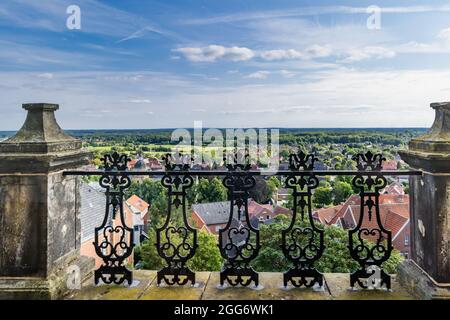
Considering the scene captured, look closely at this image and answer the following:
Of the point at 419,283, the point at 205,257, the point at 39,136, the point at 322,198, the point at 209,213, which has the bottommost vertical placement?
the point at 209,213


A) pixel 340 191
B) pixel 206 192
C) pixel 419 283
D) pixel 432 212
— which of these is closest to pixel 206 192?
pixel 206 192

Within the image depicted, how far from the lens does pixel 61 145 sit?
328 cm

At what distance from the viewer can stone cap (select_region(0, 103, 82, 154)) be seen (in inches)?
121

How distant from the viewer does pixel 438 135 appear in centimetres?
299

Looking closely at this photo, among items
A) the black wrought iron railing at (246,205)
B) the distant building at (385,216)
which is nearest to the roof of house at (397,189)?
the distant building at (385,216)

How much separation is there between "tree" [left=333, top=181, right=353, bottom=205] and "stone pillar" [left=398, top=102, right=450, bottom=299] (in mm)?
36177

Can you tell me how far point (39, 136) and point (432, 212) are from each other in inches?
137

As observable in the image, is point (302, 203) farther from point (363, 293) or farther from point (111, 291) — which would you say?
point (111, 291)

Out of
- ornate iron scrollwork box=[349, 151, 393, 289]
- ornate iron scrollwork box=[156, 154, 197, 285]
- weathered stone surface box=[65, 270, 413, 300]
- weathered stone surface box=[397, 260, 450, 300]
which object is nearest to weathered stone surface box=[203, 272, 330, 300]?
weathered stone surface box=[65, 270, 413, 300]

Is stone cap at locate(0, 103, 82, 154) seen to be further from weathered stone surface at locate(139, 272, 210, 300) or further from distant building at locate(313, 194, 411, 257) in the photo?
distant building at locate(313, 194, 411, 257)

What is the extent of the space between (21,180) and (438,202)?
11.6 feet

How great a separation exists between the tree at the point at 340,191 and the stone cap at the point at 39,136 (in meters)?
37.2
